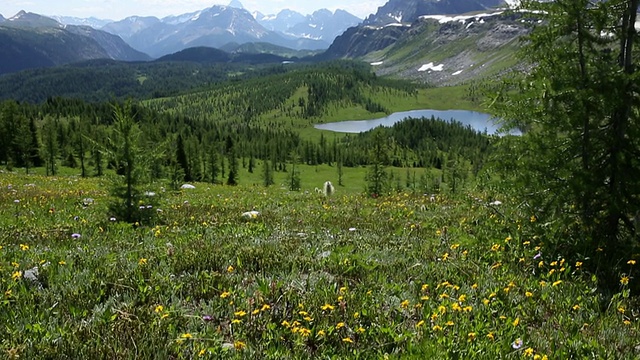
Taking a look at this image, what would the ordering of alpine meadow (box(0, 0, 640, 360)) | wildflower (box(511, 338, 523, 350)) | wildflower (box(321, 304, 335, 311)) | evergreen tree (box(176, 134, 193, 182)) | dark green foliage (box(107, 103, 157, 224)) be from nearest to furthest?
wildflower (box(511, 338, 523, 350)), alpine meadow (box(0, 0, 640, 360)), wildflower (box(321, 304, 335, 311)), dark green foliage (box(107, 103, 157, 224)), evergreen tree (box(176, 134, 193, 182))

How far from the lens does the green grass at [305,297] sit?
181 inches

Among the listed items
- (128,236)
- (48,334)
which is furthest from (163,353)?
(128,236)

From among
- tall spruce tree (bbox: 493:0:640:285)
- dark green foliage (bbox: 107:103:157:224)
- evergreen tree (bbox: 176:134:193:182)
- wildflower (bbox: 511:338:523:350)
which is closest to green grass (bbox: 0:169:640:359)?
wildflower (bbox: 511:338:523:350)

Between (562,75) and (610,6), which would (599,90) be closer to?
(562,75)

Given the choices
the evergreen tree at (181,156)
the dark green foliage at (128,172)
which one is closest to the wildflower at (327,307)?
the dark green foliage at (128,172)

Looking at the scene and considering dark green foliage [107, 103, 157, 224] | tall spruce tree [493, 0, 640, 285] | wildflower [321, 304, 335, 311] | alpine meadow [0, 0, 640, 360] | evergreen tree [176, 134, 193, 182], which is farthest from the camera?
evergreen tree [176, 134, 193, 182]

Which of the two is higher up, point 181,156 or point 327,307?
point 327,307

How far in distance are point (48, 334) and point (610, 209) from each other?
8247 millimetres

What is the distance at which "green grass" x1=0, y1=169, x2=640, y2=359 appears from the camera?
4594mm

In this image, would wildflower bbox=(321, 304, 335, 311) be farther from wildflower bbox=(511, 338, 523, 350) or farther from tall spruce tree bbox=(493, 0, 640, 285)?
tall spruce tree bbox=(493, 0, 640, 285)

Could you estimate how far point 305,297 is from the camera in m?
5.77

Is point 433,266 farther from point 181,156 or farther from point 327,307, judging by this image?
point 181,156

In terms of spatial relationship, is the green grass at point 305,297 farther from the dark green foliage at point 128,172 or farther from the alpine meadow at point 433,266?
the dark green foliage at point 128,172

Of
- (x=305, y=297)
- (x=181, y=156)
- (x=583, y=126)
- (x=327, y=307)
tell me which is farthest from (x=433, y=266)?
(x=181, y=156)
